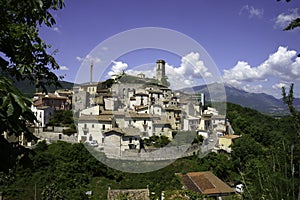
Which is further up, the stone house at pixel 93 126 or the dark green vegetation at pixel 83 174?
the stone house at pixel 93 126

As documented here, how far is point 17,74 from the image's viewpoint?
4.50 ft

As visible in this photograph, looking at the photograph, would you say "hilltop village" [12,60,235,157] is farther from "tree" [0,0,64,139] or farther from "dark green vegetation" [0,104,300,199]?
"tree" [0,0,64,139]

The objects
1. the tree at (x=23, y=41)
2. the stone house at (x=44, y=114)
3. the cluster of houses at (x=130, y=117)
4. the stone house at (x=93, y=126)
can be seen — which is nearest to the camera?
the tree at (x=23, y=41)

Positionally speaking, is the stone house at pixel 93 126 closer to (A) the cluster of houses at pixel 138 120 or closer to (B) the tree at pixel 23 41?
(A) the cluster of houses at pixel 138 120

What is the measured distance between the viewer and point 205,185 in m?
8.91

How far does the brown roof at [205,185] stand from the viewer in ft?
28.2

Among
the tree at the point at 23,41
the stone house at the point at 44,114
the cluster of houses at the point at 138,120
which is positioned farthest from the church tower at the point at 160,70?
the stone house at the point at 44,114

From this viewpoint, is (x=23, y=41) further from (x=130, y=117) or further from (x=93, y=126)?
(x=93, y=126)

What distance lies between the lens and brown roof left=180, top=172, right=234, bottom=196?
8.60 meters

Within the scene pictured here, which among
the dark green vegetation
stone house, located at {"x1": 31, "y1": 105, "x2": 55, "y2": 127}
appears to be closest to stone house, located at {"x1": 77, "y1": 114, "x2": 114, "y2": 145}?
the dark green vegetation

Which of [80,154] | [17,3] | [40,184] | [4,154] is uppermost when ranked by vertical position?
[17,3]

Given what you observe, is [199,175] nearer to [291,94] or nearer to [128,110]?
[128,110]

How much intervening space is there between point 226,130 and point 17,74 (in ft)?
61.5

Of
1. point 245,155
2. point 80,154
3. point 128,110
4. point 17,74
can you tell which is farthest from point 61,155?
point 17,74
